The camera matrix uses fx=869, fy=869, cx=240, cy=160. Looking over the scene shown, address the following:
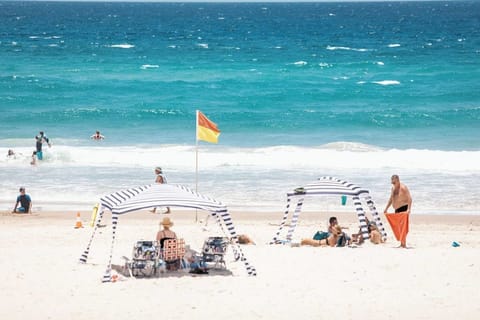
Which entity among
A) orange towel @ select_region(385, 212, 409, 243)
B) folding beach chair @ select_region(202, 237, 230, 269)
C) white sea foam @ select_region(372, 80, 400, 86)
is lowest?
folding beach chair @ select_region(202, 237, 230, 269)

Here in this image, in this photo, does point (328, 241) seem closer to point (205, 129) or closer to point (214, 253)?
point (214, 253)

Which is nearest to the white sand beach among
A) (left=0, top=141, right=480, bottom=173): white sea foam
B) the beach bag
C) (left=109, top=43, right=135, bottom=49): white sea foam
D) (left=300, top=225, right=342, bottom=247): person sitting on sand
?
(left=300, top=225, right=342, bottom=247): person sitting on sand

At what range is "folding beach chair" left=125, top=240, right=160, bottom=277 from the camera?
14.5 meters

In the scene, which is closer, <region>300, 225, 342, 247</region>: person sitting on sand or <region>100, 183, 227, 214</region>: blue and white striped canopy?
<region>100, 183, 227, 214</region>: blue and white striped canopy

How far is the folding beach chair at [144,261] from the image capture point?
14516mm

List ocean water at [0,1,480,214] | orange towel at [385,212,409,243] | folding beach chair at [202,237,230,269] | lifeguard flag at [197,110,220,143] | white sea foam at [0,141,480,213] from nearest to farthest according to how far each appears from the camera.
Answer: folding beach chair at [202,237,230,269]
orange towel at [385,212,409,243]
lifeguard flag at [197,110,220,143]
white sea foam at [0,141,480,213]
ocean water at [0,1,480,214]

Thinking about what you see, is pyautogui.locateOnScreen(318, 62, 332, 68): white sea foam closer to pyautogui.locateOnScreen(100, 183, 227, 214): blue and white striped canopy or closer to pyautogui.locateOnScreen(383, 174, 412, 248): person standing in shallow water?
pyautogui.locateOnScreen(383, 174, 412, 248): person standing in shallow water

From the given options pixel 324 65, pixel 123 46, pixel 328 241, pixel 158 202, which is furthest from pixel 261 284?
pixel 123 46

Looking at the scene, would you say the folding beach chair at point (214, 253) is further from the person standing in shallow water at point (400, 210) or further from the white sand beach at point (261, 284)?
the person standing in shallow water at point (400, 210)

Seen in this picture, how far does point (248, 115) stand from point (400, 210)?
942 inches

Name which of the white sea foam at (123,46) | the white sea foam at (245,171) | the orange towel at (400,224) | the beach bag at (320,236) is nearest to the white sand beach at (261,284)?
the orange towel at (400,224)

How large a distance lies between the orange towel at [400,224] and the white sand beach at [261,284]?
28 cm

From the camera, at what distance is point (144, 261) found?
14508mm

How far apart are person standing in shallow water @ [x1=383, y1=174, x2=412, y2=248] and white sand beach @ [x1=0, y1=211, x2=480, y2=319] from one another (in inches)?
12.5
